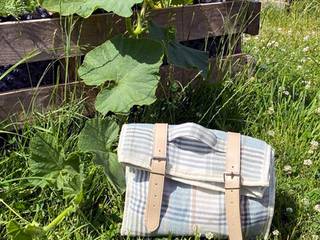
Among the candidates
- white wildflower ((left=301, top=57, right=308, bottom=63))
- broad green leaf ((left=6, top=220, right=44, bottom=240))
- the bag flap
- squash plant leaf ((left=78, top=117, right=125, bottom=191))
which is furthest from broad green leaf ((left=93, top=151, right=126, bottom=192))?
white wildflower ((left=301, top=57, right=308, bottom=63))

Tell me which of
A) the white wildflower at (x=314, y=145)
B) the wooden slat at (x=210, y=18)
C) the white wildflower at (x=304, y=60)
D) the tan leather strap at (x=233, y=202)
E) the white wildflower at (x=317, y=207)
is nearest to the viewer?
the tan leather strap at (x=233, y=202)

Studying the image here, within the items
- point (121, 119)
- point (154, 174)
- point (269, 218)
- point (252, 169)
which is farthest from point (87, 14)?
point (269, 218)

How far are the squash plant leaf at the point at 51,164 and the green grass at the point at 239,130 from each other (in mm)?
61

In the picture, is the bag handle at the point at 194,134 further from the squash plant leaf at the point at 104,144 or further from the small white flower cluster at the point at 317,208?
the small white flower cluster at the point at 317,208

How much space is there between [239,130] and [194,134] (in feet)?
2.60

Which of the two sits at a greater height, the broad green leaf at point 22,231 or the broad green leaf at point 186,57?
the broad green leaf at point 186,57

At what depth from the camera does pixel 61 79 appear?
2932 mm

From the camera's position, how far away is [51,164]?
2.55 meters

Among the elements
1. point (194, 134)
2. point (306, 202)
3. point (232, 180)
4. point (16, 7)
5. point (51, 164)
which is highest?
point (16, 7)

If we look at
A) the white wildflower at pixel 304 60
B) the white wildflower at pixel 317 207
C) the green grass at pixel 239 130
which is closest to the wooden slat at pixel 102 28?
the green grass at pixel 239 130

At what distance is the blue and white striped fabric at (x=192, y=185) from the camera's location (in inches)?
94.0

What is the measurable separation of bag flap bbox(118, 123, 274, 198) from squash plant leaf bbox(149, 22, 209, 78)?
50 cm

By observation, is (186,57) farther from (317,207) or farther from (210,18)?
(317,207)

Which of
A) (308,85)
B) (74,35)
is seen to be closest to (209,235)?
(74,35)
